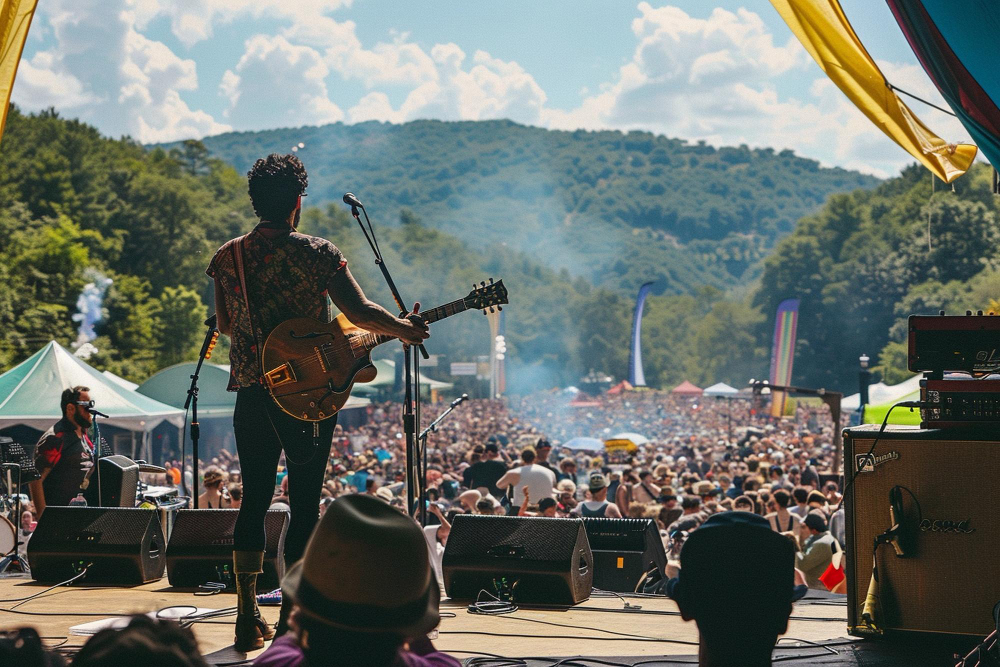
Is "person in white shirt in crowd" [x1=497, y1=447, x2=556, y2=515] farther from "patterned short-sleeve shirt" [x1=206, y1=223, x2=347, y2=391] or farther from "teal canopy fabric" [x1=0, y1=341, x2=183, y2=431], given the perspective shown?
"teal canopy fabric" [x1=0, y1=341, x2=183, y2=431]

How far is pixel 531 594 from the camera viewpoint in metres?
4.77

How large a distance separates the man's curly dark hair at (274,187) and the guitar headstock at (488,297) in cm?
108

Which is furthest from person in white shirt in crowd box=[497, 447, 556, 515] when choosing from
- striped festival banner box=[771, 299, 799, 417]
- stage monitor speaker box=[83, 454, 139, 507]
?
striped festival banner box=[771, 299, 799, 417]

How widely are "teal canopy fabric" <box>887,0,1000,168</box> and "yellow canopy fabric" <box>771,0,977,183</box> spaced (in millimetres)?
334

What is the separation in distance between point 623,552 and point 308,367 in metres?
2.79

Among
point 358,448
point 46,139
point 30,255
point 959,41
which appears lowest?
point 358,448

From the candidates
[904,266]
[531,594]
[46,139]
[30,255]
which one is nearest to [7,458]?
[531,594]

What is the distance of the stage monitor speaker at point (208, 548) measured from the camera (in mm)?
5141

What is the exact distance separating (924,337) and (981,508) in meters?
0.70

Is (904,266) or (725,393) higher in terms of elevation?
(904,266)

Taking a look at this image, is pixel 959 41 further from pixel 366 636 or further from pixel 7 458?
pixel 7 458

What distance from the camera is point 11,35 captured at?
4598 mm

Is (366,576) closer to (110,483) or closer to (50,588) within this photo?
(50,588)

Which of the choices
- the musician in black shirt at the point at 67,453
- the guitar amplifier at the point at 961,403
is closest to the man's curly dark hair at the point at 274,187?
the guitar amplifier at the point at 961,403
